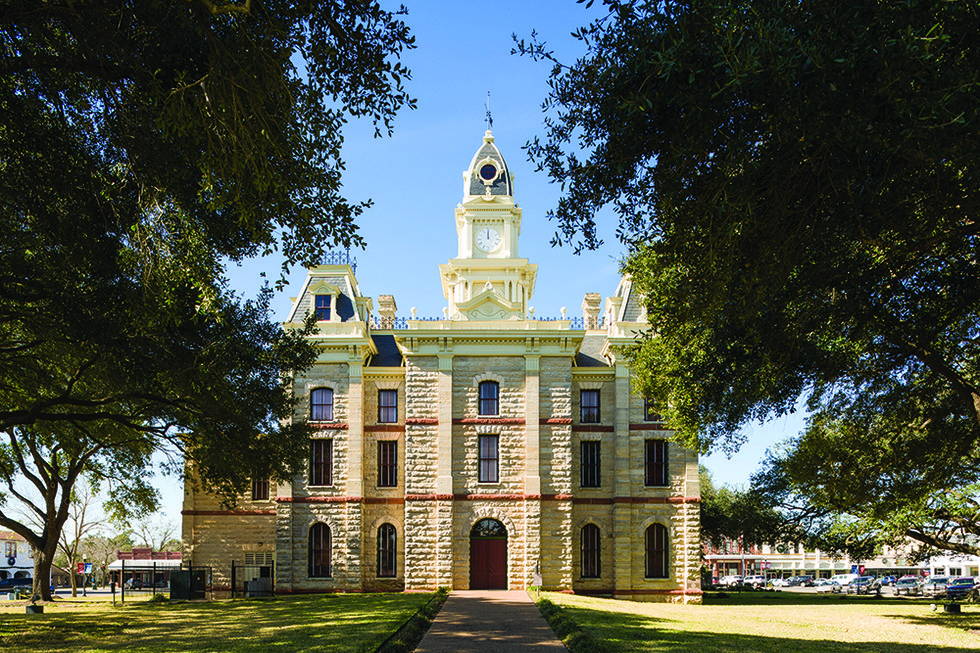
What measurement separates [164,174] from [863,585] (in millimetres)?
58821

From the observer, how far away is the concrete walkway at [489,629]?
658 inches

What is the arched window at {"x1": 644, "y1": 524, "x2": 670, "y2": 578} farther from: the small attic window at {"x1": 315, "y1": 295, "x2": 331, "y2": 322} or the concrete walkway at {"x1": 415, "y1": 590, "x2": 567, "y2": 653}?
the small attic window at {"x1": 315, "y1": 295, "x2": 331, "y2": 322}

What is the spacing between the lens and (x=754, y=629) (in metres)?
23.0

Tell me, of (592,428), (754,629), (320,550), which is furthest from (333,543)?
(754,629)

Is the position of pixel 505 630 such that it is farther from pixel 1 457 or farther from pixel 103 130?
pixel 1 457

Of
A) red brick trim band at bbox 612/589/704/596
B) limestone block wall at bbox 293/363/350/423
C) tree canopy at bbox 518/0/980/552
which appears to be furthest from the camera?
limestone block wall at bbox 293/363/350/423

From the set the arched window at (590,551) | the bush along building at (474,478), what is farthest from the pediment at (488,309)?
the arched window at (590,551)

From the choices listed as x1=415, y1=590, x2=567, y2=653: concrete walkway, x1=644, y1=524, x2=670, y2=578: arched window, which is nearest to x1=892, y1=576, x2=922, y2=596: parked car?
x1=644, y1=524, x2=670, y2=578: arched window

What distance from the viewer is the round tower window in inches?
1642

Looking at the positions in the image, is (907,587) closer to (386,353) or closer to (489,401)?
(489,401)

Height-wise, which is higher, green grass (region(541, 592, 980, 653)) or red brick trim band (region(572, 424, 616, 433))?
red brick trim band (region(572, 424, 616, 433))

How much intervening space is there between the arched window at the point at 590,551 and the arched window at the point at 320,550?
10995mm

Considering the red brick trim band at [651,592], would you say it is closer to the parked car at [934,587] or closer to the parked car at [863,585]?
the parked car at [934,587]

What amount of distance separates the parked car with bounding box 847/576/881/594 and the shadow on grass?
33794 millimetres
